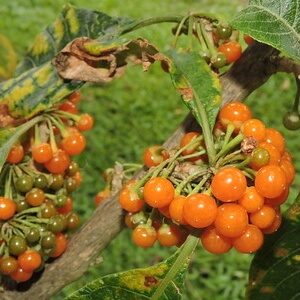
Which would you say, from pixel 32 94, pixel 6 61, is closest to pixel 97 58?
pixel 32 94

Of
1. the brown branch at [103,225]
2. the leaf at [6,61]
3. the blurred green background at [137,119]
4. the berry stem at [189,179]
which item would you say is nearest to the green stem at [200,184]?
the berry stem at [189,179]

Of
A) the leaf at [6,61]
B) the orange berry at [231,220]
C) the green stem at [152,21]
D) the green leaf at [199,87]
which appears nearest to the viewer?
the orange berry at [231,220]

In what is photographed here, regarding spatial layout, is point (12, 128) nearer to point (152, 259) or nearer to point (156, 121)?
point (152, 259)

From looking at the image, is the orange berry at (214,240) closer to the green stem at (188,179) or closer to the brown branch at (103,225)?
the green stem at (188,179)

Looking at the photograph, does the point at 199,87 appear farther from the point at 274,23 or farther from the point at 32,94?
the point at 32,94

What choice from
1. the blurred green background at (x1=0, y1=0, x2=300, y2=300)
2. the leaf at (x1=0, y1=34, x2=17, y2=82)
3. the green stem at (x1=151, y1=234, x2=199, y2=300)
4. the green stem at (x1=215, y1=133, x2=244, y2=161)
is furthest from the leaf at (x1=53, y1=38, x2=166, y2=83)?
the blurred green background at (x1=0, y1=0, x2=300, y2=300)

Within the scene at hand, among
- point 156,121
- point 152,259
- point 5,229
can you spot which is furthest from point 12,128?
point 156,121
